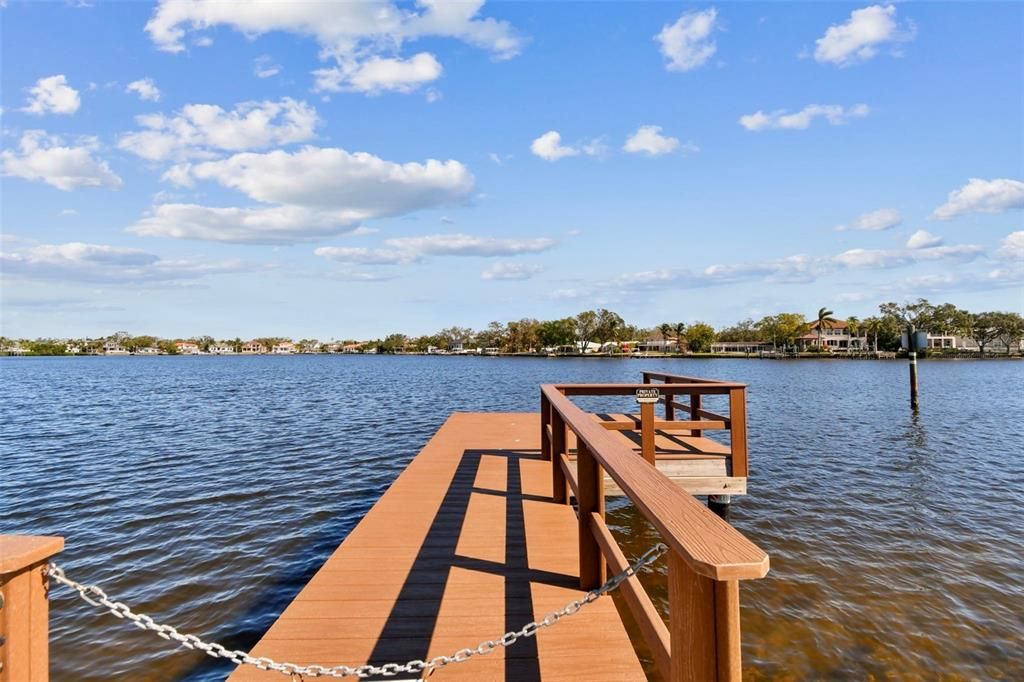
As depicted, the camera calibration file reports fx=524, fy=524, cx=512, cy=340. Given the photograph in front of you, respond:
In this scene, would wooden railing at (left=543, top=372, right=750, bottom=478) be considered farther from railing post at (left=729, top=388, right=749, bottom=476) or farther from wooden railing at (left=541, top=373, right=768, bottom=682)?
wooden railing at (left=541, top=373, right=768, bottom=682)

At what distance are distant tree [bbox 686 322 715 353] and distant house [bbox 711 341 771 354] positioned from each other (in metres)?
3.68

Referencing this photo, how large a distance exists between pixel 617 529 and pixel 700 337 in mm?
118674

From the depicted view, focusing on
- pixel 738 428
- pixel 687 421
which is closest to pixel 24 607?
pixel 687 421

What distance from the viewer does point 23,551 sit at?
1689mm

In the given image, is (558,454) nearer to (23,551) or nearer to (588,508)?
(588,508)

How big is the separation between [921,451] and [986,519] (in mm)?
6410

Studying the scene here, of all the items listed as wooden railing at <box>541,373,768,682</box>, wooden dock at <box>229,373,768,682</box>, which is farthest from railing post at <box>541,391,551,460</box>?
wooden railing at <box>541,373,768,682</box>

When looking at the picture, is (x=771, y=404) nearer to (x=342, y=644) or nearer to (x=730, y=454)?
(x=730, y=454)

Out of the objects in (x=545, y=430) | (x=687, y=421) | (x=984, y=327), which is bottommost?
(x=545, y=430)

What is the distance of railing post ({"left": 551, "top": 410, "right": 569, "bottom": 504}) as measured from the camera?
18.5 ft

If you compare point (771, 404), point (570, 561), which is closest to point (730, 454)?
point (570, 561)

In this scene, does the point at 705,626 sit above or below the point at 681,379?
below

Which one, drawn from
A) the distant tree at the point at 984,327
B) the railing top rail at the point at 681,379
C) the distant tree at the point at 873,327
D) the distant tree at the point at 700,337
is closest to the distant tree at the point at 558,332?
the distant tree at the point at 700,337

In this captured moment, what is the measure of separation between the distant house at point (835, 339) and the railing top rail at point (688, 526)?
11829 cm
